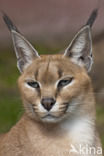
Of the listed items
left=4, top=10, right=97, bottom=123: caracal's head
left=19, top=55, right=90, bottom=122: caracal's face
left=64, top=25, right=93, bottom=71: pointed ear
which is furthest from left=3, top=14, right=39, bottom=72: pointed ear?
left=64, top=25, right=93, bottom=71: pointed ear

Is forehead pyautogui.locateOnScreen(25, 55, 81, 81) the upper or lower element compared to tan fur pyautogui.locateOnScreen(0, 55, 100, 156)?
upper

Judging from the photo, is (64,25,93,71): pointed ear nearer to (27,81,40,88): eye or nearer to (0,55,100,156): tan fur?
(0,55,100,156): tan fur

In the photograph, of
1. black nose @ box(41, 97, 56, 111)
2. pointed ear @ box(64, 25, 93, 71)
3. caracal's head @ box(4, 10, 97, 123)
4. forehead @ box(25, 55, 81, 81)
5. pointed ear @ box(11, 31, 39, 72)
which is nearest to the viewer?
black nose @ box(41, 97, 56, 111)

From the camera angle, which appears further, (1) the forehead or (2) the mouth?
(1) the forehead

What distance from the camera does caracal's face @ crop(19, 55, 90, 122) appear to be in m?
5.52

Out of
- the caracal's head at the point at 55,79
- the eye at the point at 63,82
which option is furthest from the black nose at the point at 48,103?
the eye at the point at 63,82

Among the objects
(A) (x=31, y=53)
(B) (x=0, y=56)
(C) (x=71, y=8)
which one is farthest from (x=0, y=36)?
(A) (x=31, y=53)

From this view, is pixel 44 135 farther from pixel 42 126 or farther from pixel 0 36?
pixel 0 36

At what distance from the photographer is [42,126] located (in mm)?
5957

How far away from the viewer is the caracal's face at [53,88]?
5.52 m

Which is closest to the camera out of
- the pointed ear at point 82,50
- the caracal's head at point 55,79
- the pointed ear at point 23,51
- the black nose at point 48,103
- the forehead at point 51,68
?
the black nose at point 48,103

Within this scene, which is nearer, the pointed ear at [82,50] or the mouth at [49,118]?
the mouth at [49,118]

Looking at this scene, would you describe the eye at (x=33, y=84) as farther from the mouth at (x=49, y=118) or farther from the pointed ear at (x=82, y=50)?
the pointed ear at (x=82, y=50)

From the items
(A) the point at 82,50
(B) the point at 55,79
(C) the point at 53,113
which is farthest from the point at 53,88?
(A) the point at 82,50
